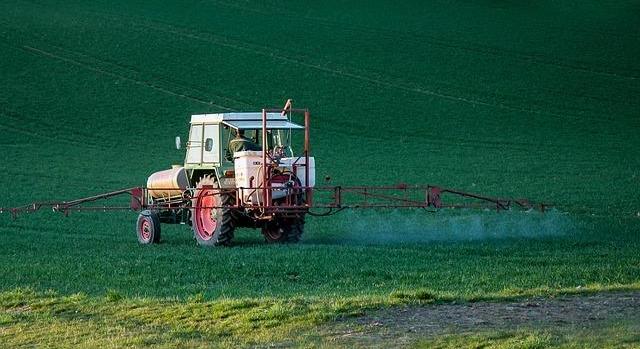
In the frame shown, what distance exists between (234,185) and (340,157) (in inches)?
839

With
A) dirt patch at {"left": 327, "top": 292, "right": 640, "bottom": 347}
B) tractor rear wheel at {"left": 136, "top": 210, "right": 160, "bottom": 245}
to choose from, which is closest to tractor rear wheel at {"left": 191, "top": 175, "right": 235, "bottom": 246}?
tractor rear wheel at {"left": 136, "top": 210, "right": 160, "bottom": 245}

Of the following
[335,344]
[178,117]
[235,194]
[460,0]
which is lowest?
[335,344]

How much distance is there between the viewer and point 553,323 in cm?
1290

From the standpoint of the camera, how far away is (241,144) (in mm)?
24844

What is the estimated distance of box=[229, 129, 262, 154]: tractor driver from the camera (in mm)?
24797

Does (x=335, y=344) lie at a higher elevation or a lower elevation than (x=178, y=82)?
lower

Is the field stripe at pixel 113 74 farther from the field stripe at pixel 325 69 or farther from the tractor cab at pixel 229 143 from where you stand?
the tractor cab at pixel 229 143

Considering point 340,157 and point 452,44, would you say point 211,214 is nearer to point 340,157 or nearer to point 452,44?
point 340,157

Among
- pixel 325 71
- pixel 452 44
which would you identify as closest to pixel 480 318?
pixel 325 71

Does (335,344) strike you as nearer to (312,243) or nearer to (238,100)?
(312,243)

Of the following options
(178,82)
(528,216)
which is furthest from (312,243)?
(178,82)

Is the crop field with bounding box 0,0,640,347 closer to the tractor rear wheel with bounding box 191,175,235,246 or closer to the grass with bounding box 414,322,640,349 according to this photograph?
the grass with bounding box 414,322,640,349

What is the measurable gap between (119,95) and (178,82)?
3354mm

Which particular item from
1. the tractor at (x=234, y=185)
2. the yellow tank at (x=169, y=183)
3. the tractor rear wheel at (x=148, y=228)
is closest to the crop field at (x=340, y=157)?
the tractor rear wheel at (x=148, y=228)
